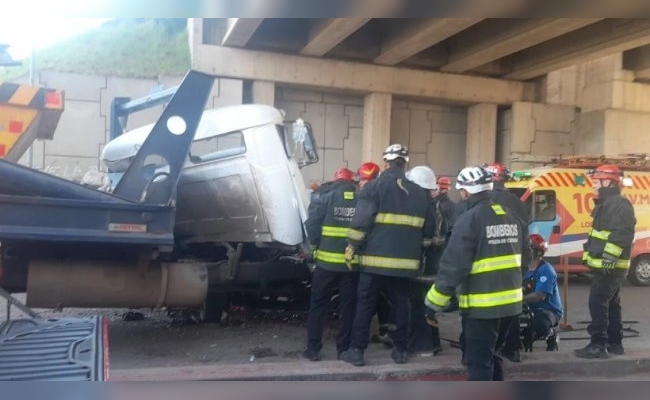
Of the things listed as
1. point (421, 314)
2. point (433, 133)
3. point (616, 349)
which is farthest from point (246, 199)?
point (433, 133)

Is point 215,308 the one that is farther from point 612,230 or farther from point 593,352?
point 612,230

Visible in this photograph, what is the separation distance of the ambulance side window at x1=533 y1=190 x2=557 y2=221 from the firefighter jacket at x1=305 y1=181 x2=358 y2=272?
6.25 m

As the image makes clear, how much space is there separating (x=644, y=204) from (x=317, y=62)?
23.4ft

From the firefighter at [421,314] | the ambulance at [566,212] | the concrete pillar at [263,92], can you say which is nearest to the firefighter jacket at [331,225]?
the firefighter at [421,314]

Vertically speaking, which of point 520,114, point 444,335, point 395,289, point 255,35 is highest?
point 255,35

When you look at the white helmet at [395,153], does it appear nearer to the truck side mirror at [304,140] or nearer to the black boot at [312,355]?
the truck side mirror at [304,140]

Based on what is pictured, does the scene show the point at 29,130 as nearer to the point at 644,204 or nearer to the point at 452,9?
the point at 452,9

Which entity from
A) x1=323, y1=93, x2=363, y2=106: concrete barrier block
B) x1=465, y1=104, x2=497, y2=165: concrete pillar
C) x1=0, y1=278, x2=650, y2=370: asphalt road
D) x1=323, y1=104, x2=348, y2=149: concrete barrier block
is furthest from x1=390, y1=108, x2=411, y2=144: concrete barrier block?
x1=0, y1=278, x2=650, y2=370: asphalt road

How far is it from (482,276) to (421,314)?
1.69 metres

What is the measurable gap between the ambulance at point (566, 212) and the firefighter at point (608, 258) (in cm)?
489

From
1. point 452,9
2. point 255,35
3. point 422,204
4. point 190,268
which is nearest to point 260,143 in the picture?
point 190,268

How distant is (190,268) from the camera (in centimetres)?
573

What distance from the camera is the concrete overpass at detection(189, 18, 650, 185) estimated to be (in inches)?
445

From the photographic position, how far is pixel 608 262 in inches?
211
